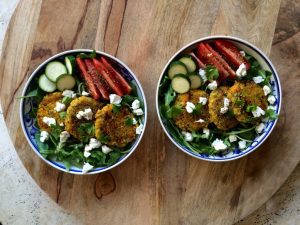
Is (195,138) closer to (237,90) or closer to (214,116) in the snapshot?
(214,116)

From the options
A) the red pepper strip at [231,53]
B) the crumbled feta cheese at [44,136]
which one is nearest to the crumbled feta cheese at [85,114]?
the crumbled feta cheese at [44,136]

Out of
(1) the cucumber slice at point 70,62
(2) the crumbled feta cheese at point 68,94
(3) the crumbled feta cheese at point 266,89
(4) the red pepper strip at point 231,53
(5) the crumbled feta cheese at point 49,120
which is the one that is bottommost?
(5) the crumbled feta cheese at point 49,120

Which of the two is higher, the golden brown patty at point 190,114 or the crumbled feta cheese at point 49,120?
the golden brown patty at point 190,114

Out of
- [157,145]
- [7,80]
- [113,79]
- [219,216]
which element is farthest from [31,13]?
[219,216]

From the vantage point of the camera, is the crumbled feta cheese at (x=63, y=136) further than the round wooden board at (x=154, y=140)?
No

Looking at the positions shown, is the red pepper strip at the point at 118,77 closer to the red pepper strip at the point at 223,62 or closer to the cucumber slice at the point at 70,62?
the cucumber slice at the point at 70,62

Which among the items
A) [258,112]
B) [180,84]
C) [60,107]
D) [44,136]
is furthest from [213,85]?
[44,136]

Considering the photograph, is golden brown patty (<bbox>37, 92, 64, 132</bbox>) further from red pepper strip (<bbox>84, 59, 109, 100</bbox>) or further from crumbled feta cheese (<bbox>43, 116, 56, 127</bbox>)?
red pepper strip (<bbox>84, 59, 109, 100</bbox>)

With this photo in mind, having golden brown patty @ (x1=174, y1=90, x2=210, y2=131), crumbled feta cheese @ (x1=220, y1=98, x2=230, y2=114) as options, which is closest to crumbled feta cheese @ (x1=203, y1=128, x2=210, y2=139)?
golden brown patty @ (x1=174, y1=90, x2=210, y2=131)
